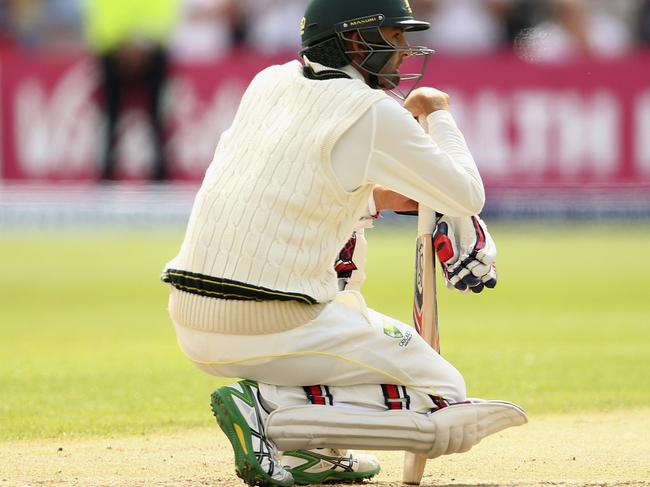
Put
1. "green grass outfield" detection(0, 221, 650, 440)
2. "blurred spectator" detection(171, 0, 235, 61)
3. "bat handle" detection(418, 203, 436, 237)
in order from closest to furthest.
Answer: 1. "bat handle" detection(418, 203, 436, 237)
2. "green grass outfield" detection(0, 221, 650, 440)
3. "blurred spectator" detection(171, 0, 235, 61)

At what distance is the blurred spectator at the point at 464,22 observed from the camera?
19.1 meters

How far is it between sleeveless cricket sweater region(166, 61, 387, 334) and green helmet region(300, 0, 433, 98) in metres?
0.14

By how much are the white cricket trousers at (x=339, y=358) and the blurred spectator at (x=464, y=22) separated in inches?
609

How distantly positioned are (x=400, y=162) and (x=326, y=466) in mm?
1047

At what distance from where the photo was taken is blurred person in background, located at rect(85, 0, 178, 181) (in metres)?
18.1

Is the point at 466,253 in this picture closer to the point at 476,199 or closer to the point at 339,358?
the point at 476,199

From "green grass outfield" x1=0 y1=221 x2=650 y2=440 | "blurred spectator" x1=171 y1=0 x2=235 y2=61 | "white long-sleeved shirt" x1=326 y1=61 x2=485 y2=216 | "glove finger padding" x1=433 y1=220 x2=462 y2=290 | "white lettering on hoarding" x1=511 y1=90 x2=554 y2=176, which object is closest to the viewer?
"white long-sleeved shirt" x1=326 y1=61 x2=485 y2=216

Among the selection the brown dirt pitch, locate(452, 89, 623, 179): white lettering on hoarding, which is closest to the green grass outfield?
the brown dirt pitch

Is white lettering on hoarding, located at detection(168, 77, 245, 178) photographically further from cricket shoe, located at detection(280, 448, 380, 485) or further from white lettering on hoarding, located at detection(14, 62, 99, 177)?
cricket shoe, located at detection(280, 448, 380, 485)

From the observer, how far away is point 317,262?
379 cm

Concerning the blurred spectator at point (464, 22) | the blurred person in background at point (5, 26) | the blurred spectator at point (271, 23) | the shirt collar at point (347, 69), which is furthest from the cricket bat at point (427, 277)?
the blurred person in background at point (5, 26)

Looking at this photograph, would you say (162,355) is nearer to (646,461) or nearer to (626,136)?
(646,461)

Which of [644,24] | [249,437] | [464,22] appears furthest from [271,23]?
[249,437]

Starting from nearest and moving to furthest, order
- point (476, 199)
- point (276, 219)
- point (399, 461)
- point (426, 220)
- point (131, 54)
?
point (276, 219)
point (476, 199)
point (426, 220)
point (399, 461)
point (131, 54)
